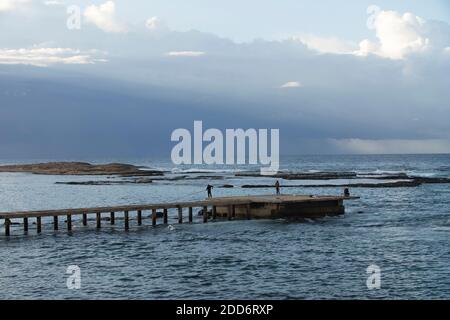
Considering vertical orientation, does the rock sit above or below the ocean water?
below

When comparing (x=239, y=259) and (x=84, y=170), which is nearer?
(x=239, y=259)

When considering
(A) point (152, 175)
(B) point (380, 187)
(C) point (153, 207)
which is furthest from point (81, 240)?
(A) point (152, 175)

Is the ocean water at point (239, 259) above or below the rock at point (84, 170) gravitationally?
above

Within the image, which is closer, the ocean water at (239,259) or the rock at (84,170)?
the ocean water at (239,259)

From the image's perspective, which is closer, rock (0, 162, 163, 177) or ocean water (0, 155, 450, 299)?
ocean water (0, 155, 450, 299)

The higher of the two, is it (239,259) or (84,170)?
(239,259)

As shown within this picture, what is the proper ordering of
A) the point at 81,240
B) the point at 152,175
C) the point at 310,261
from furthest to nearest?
the point at 152,175 → the point at 81,240 → the point at 310,261
